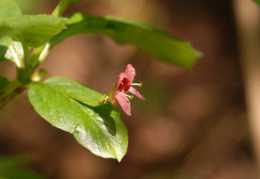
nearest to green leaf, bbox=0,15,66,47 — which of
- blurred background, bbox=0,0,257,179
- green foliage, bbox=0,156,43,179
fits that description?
green foliage, bbox=0,156,43,179

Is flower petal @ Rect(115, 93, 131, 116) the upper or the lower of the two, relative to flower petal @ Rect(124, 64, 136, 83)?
lower

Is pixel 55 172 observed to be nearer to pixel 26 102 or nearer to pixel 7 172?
pixel 26 102

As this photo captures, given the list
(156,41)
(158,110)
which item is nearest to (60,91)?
(156,41)

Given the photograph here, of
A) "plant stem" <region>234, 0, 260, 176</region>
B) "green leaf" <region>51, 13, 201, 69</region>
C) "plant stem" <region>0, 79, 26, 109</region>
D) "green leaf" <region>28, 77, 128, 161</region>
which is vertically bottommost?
"plant stem" <region>0, 79, 26, 109</region>

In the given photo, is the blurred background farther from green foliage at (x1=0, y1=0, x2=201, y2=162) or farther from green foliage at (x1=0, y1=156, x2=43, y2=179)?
green foliage at (x1=0, y1=0, x2=201, y2=162)

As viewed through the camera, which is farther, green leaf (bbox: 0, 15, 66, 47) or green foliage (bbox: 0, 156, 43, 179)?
green foliage (bbox: 0, 156, 43, 179)

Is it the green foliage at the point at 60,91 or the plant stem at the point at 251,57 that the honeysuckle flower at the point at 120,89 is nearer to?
the green foliage at the point at 60,91

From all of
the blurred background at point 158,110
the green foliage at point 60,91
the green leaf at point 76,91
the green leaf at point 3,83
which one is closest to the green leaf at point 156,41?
the green foliage at point 60,91
